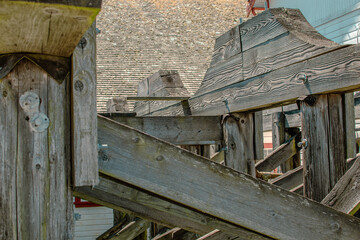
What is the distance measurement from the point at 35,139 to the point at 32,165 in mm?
100

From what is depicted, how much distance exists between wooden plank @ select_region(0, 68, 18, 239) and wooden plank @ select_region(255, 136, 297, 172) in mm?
4435

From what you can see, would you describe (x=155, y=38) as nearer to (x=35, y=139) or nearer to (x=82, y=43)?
(x=82, y=43)

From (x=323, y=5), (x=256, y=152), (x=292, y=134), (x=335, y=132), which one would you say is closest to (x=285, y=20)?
(x=335, y=132)

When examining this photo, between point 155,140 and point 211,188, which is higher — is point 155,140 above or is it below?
above

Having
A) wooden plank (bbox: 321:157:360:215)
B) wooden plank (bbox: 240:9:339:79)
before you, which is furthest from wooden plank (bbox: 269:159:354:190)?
wooden plank (bbox: 321:157:360:215)

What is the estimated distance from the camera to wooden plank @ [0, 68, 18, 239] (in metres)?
1.79

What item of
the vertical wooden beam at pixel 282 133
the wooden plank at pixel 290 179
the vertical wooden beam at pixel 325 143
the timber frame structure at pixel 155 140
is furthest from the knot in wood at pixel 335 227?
the vertical wooden beam at pixel 282 133

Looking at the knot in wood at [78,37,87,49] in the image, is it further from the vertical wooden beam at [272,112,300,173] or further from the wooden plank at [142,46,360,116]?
the vertical wooden beam at [272,112,300,173]

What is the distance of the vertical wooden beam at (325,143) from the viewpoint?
297cm

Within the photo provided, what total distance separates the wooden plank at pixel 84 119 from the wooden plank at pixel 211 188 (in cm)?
19

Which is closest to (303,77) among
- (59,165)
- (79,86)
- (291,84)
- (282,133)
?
(291,84)

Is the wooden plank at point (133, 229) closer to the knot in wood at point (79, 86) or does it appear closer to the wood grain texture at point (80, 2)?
the knot in wood at point (79, 86)

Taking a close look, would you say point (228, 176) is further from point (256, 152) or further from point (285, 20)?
point (256, 152)

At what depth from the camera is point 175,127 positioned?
4.44m
